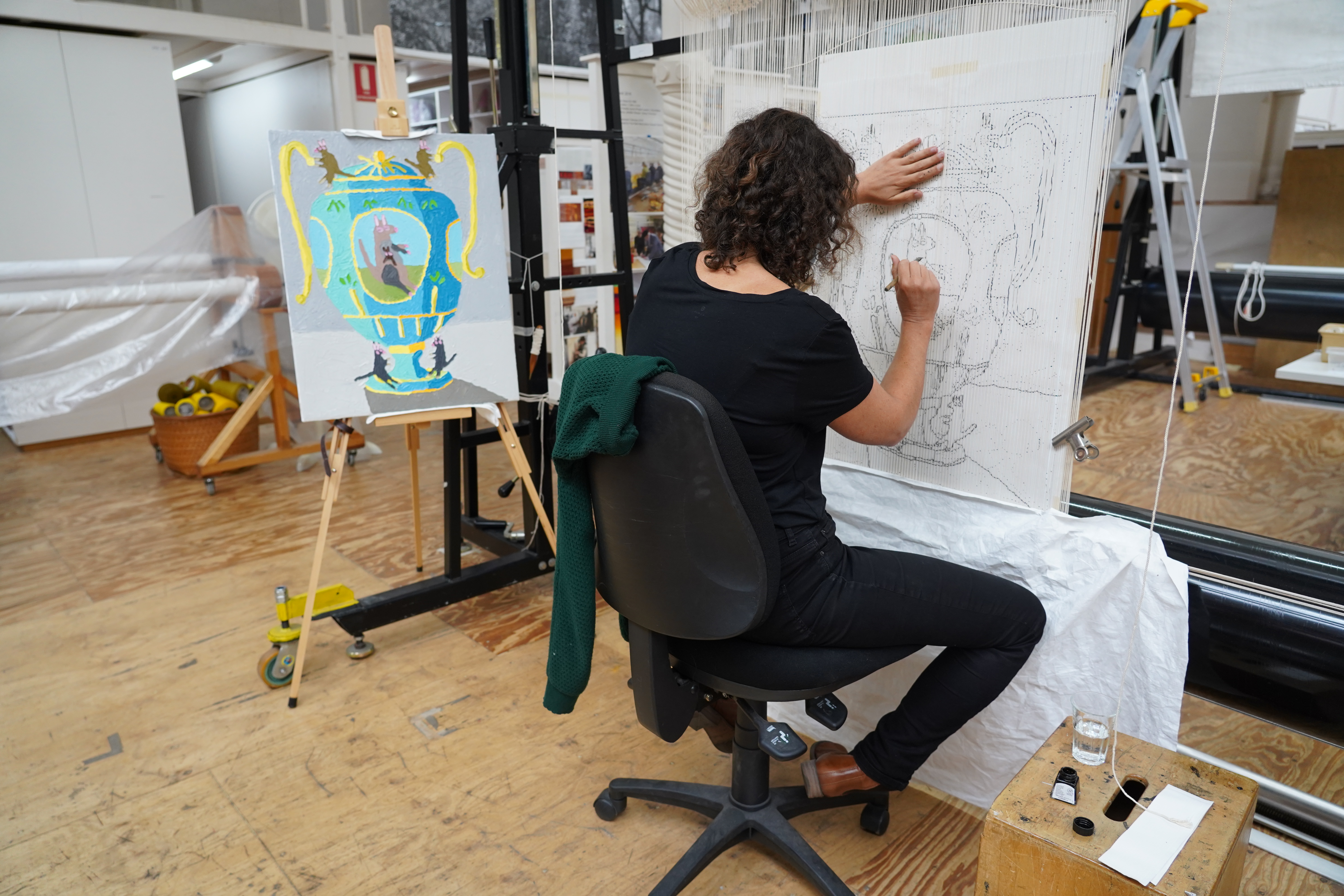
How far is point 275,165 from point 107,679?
4.25 feet

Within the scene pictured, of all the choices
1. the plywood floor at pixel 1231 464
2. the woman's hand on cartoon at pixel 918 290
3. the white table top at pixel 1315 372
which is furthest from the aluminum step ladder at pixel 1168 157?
the woman's hand on cartoon at pixel 918 290

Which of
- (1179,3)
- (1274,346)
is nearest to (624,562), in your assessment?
(1179,3)

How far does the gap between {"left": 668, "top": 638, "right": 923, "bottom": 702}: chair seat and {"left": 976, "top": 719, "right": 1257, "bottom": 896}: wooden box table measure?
26 centimetres

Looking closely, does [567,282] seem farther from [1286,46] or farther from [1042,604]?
[1286,46]

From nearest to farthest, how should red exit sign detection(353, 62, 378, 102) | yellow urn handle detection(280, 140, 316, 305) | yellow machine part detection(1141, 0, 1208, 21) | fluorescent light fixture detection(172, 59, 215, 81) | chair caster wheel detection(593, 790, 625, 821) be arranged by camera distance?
chair caster wheel detection(593, 790, 625, 821) < yellow urn handle detection(280, 140, 316, 305) < yellow machine part detection(1141, 0, 1208, 21) < red exit sign detection(353, 62, 378, 102) < fluorescent light fixture detection(172, 59, 215, 81)

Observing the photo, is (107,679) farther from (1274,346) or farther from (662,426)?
(1274,346)

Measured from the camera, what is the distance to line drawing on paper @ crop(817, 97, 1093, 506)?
1.32 meters

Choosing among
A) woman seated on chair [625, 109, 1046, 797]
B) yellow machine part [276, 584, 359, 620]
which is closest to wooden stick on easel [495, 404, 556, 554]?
yellow machine part [276, 584, 359, 620]

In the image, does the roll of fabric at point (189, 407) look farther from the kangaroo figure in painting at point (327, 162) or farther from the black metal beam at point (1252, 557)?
the black metal beam at point (1252, 557)

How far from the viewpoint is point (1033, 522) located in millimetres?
1430

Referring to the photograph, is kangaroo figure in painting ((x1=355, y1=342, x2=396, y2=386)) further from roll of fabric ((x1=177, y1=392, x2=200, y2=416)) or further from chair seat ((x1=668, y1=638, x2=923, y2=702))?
A: roll of fabric ((x1=177, y1=392, x2=200, y2=416))

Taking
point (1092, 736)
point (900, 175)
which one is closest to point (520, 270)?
point (900, 175)

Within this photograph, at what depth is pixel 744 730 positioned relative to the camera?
A: 1.43m

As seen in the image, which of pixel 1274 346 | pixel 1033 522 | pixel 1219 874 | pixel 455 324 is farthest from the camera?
pixel 1274 346
